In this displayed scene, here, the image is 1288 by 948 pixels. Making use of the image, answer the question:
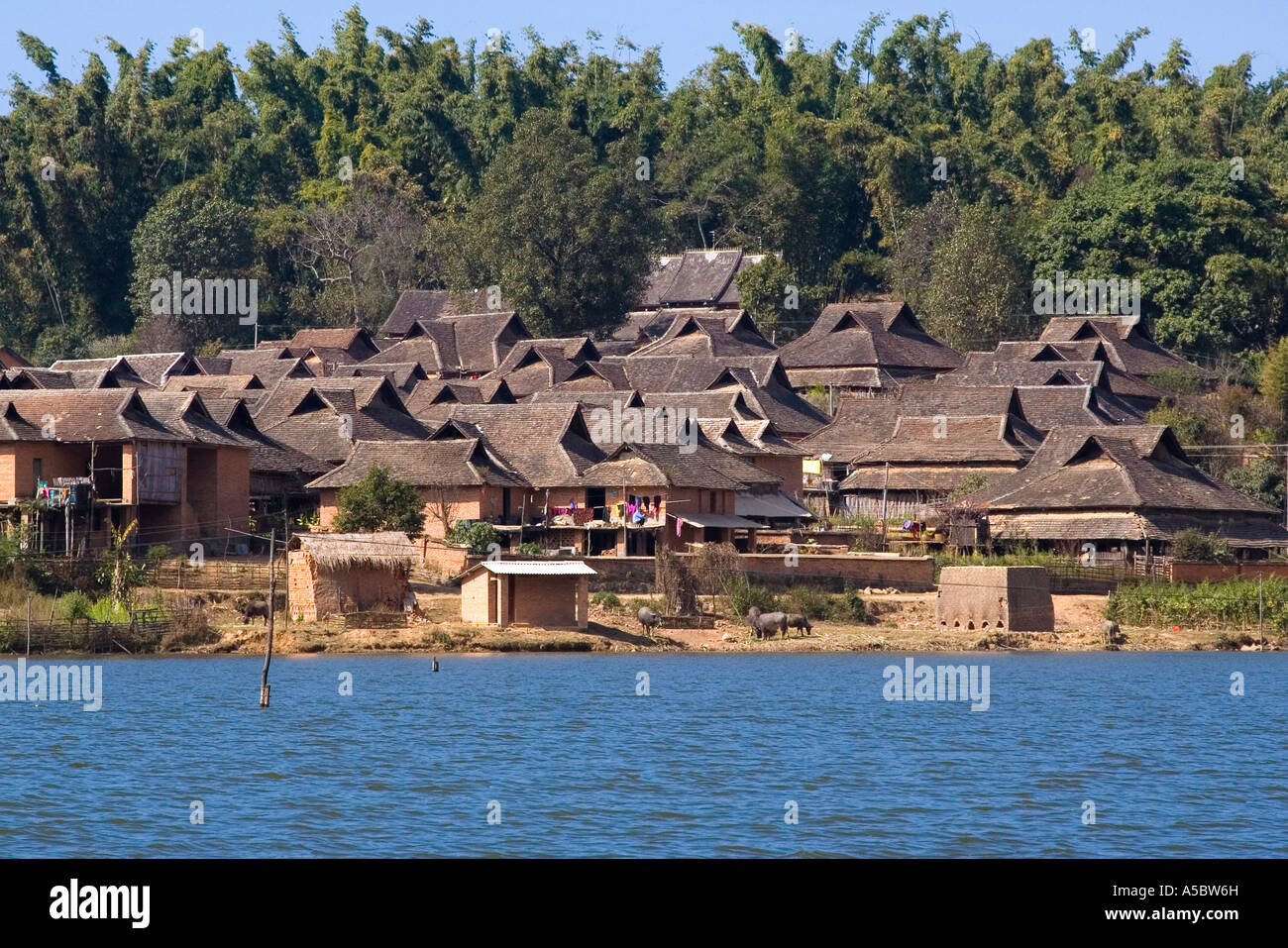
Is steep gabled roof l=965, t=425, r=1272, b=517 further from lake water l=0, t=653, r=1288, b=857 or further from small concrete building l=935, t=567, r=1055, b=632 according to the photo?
lake water l=0, t=653, r=1288, b=857

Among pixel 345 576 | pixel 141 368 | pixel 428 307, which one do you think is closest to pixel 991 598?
pixel 345 576

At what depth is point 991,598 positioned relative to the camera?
46281mm

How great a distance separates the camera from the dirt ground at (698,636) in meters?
43.5

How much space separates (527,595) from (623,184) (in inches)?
1693

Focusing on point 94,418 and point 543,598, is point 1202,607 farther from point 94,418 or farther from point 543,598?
point 94,418

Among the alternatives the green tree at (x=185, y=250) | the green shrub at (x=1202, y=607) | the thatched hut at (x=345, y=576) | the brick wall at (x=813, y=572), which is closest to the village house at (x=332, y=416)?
the brick wall at (x=813, y=572)

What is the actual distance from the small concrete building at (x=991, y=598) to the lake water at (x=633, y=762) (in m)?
2.94

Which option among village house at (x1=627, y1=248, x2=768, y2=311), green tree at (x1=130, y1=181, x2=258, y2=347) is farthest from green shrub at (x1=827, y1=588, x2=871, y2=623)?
green tree at (x1=130, y1=181, x2=258, y2=347)

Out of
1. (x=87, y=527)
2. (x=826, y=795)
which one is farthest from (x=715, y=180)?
(x=826, y=795)

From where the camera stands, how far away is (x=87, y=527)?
162 feet

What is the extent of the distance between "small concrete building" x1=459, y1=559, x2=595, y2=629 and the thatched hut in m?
1.67

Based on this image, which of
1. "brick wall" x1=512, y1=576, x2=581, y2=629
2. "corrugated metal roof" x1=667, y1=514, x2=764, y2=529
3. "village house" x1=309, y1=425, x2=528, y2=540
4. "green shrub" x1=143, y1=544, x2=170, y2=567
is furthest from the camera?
"village house" x1=309, y1=425, x2=528, y2=540

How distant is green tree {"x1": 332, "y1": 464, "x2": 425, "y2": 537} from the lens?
48.6m

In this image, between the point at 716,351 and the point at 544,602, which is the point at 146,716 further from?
the point at 716,351
